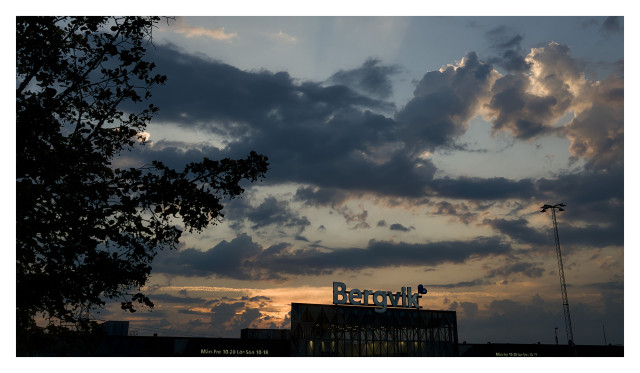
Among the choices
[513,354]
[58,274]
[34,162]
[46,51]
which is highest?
[46,51]

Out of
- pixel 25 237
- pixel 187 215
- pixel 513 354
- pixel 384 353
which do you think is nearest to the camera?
pixel 25 237

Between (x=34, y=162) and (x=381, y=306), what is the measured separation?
52267mm

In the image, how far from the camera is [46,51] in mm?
16156

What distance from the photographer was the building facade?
56.7 m

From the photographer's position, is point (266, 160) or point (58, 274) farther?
point (266, 160)

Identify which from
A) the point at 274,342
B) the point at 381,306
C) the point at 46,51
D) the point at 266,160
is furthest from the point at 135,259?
the point at 381,306

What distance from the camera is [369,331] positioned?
202ft

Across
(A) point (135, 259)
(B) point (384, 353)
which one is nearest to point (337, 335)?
(B) point (384, 353)

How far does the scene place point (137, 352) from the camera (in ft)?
162

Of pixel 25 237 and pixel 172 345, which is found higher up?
pixel 25 237

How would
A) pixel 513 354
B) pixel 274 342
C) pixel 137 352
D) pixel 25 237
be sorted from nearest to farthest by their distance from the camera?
pixel 25 237
pixel 137 352
pixel 274 342
pixel 513 354

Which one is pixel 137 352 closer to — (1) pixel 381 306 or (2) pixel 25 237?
(1) pixel 381 306

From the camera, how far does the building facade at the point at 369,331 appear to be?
56.7 metres

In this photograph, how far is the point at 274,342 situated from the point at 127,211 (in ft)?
144
